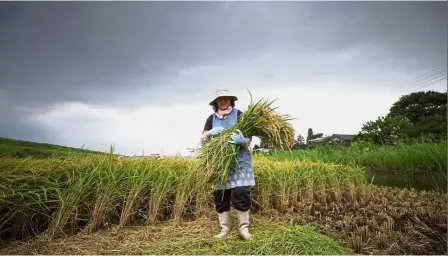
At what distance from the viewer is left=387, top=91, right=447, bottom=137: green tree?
20.3 m

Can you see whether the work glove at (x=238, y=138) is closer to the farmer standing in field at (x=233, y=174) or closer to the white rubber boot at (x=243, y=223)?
the farmer standing in field at (x=233, y=174)

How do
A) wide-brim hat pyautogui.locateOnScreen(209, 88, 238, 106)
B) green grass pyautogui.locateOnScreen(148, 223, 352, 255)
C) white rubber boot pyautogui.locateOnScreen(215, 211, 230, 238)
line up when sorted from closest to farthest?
green grass pyautogui.locateOnScreen(148, 223, 352, 255)
white rubber boot pyautogui.locateOnScreen(215, 211, 230, 238)
wide-brim hat pyautogui.locateOnScreen(209, 88, 238, 106)

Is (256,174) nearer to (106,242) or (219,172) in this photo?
(219,172)

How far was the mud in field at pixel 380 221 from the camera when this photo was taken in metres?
3.12

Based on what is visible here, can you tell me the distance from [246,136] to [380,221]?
1.79 meters

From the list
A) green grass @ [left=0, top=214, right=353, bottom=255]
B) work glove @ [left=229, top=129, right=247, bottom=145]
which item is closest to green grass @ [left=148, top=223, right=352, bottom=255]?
green grass @ [left=0, top=214, right=353, bottom=255]

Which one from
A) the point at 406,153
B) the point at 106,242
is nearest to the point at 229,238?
the point at 106,242

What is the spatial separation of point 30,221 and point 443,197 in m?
5.75

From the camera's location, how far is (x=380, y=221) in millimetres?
3715

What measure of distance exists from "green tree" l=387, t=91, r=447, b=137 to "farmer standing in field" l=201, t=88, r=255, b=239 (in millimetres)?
19487

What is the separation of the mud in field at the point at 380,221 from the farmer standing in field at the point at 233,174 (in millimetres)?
718

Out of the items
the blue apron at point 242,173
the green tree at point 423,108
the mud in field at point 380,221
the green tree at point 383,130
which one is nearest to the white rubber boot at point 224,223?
the blue apron at point 242,173

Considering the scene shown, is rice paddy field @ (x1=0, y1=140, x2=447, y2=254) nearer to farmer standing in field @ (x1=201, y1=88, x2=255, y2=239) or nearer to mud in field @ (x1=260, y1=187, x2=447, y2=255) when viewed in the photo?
mud in field @ (x1=260, y1=187, x2=447, y2=255)

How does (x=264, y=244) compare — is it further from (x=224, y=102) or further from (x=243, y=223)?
(x=224, y=102)
